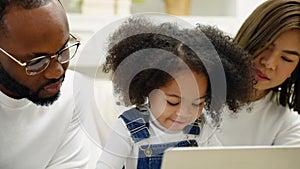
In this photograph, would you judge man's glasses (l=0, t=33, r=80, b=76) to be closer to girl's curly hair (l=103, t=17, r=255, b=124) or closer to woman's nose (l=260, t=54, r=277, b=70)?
girl's curly hair (l=103, t=17, r=255, b=124)

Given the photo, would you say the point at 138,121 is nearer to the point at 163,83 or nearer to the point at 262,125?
the point at 163,83

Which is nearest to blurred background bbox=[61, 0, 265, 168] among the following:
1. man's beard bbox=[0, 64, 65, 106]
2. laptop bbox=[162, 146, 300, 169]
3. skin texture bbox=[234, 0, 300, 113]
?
skin texture bbox=[234, 0, 300, 113]

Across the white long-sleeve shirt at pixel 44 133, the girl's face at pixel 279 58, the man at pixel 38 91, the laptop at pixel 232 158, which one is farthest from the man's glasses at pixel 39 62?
the girl's face at pixel 279 58

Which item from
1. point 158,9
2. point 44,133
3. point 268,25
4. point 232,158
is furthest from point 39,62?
point 158,9

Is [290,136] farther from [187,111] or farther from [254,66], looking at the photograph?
[187,111]

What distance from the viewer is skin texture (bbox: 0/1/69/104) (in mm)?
915

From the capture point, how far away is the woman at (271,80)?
44.5 inches

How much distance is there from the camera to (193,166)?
0.78 meters

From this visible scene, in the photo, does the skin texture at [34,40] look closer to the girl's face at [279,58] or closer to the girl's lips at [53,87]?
the girl's lips at [53,87]

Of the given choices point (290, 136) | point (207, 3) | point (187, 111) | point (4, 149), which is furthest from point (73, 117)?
point (207, 3)

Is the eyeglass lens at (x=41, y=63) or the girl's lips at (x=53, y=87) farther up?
the eyeglass lens at (x=41, y=63)

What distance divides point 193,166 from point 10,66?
0.45 m

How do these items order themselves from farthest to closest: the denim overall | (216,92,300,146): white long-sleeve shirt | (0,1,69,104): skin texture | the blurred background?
the blurred background, (216,92,300,146): white long-sleeve shirt, the denim overall, (0,1,69,104): skin texture

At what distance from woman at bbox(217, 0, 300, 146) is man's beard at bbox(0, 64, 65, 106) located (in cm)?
45
